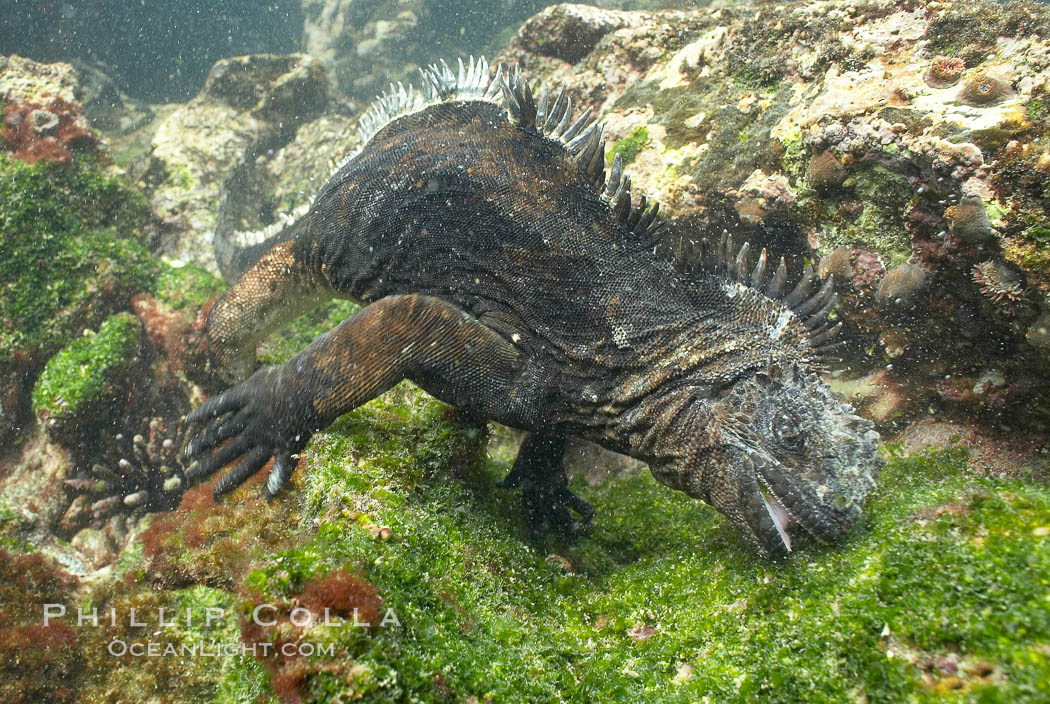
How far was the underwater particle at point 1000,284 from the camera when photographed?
9.22ft

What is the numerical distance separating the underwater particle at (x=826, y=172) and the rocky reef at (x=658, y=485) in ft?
0.08

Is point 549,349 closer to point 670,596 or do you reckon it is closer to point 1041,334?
point 670,596

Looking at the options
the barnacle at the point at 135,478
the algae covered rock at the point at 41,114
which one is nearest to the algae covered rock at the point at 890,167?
the barnacle at the point at 135,478

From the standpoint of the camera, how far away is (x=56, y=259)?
21.4 feet

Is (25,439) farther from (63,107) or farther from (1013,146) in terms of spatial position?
(1013,146)

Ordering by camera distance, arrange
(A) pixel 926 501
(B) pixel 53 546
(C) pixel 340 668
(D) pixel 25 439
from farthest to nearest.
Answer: (D) pixel 25 439
(B) pixel 53 546
(A) pixel 926 501
(C) pixel 340 668

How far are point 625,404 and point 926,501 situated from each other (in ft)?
4.73

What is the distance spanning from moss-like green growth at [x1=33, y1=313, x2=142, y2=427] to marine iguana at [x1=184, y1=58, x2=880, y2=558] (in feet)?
10.3

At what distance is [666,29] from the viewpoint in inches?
242

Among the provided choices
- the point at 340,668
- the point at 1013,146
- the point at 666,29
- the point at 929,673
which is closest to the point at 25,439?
the point at 340,668

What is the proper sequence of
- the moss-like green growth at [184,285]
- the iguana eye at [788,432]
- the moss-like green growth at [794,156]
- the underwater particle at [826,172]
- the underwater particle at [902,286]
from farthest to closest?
the moss-like green growth at [184,285]
the moss-like green growth at [794,156]
the underwater particle at [826,172]
the underwater particle at [902,286]
the iguana eye at [788,432]

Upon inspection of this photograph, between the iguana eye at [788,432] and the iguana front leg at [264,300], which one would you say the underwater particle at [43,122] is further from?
the iguana eye at [788,432]

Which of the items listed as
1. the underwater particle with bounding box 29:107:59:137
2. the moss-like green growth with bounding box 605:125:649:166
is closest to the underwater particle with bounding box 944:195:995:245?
the moss-like green growth with bounding box 605:125:649:166

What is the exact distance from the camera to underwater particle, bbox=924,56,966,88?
3.40 m
